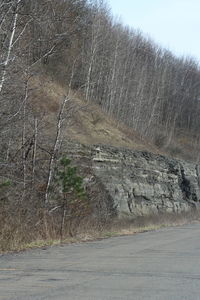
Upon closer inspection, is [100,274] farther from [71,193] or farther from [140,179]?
[140,179]

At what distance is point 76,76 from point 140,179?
1486cm

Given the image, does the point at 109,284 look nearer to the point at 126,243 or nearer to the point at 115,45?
the point at 126,243

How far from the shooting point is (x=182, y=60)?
86625mm

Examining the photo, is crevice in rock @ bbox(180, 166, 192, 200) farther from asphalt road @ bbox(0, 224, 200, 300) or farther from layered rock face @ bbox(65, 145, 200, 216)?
asphalt road @ bbox(0, 224, 200, 300)

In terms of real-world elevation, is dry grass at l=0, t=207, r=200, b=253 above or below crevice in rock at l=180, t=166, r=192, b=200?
below

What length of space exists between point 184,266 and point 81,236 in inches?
301

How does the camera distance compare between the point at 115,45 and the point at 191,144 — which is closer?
the point at 115,45

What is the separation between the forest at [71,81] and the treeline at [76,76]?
0.13 ft

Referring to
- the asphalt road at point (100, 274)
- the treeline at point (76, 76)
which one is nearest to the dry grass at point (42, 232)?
the asphalt road at point (100, 274)

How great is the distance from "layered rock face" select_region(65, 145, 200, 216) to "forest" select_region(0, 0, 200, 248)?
427 centimetres

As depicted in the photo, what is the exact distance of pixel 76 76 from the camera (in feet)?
156

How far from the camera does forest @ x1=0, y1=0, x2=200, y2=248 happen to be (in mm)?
15516

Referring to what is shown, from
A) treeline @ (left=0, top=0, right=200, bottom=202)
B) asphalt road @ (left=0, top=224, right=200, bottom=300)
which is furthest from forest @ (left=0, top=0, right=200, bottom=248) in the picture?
asphalt road @ (left=0, top=224, right=200, bottom=300)

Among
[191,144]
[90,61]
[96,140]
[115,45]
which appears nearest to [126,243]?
[96,140]
